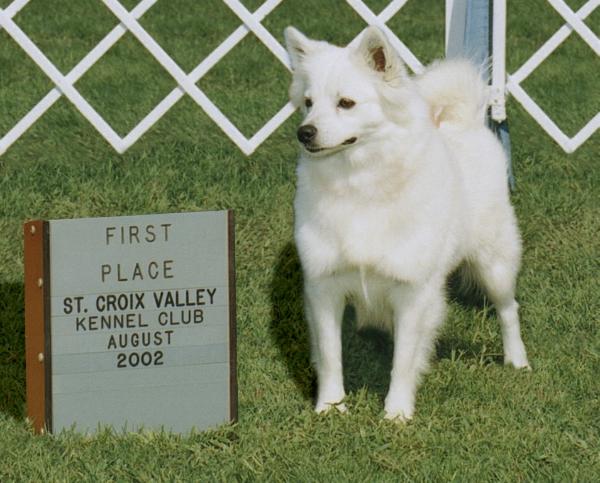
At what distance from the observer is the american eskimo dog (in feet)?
11.2

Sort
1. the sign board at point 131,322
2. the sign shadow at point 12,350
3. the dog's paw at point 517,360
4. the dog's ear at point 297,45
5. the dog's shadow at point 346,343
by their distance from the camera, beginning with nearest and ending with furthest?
the sign board at point 131,322 → the dog's ear at point 297,45 → the sign shadow at point 12,350 → the dog's shadow at point 346,343 → the dog's paw at point 517,360

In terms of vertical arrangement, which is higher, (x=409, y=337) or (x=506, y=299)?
(x=409, y=337)

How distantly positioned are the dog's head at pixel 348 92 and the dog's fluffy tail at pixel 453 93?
2.06 feet

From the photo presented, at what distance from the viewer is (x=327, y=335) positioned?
365 cm

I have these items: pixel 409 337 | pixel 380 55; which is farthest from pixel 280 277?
pixel 380 55

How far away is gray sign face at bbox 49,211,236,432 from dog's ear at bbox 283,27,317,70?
57 centimetres

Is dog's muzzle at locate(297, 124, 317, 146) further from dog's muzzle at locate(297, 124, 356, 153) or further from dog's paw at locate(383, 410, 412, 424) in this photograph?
dog's paw at locate(383, 410, 412, 424)

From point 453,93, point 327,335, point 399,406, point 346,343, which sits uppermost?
point 453,93

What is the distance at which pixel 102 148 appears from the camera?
608 centimetres

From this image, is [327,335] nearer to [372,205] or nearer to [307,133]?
[372,205]

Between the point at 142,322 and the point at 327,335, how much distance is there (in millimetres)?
626

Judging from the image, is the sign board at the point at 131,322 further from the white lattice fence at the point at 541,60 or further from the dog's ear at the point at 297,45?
the white lattice fence at the point at 541,60

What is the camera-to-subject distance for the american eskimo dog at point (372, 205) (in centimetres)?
341

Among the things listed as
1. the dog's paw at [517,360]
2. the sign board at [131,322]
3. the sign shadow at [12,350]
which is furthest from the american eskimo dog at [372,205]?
the sign shadow at [12,350]
